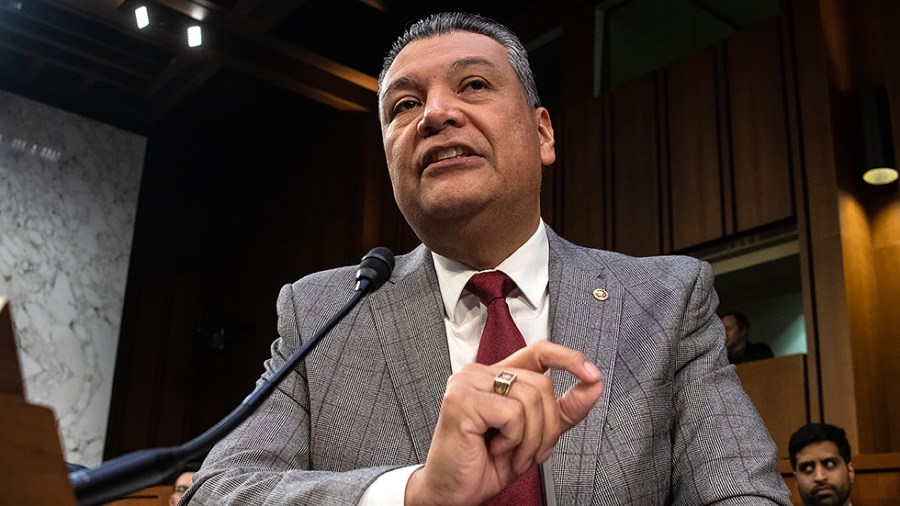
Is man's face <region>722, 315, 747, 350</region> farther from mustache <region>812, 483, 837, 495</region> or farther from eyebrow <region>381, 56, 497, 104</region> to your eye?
eyebrow <region>381, 56, 497, 104</region>

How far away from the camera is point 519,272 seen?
5.38 feet

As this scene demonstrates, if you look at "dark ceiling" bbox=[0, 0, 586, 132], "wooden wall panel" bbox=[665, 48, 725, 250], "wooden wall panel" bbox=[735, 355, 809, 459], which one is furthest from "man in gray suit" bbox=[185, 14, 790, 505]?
"dark ceiling" bbox=[0, 0, 586, 132]

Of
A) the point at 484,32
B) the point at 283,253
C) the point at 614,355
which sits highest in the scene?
the point at 283,253

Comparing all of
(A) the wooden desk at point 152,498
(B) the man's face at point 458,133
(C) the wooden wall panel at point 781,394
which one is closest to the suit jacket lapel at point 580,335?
(B) the man's face at point 458,133

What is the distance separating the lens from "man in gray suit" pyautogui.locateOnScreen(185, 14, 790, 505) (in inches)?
52.6

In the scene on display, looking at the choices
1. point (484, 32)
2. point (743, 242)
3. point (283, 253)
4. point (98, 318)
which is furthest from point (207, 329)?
point (484, 32)

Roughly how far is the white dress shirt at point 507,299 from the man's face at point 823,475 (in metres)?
3.22

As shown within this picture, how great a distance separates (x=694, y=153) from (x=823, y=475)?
2724mm

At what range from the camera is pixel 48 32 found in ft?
22.8

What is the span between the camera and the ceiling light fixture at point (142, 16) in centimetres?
641

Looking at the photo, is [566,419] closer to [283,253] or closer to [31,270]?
[31,270]

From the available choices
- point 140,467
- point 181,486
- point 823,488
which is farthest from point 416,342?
point 181,486

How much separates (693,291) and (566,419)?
61 centimetres

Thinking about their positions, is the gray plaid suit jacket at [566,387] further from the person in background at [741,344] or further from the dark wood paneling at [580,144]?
the dark wood paneling at [580,144]
